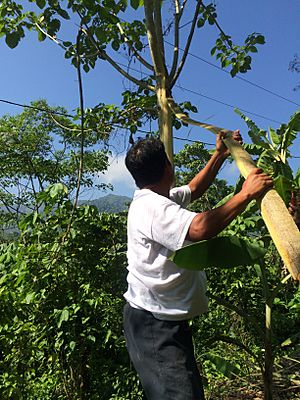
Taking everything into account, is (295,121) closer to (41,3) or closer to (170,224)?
(170,224)

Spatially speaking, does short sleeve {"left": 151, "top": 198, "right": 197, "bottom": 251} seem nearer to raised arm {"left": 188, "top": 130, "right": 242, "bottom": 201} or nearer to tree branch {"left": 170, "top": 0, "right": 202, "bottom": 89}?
raised arm {"left": 188, "top": 130, "right": 242, "bottom": 201}

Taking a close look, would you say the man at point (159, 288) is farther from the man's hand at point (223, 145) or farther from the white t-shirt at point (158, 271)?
the man's hand at point (223, 145)

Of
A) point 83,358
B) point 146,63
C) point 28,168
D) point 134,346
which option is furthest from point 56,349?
point 28,168

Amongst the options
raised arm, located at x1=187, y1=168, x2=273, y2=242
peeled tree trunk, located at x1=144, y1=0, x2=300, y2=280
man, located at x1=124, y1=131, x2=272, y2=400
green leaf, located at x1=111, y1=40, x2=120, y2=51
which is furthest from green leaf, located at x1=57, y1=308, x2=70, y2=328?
green leaf, located at x1=111, y1=40, x2=120, y2=51

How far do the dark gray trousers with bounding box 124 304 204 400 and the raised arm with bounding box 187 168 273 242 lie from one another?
397 millimetres

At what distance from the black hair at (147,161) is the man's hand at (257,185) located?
485 mm

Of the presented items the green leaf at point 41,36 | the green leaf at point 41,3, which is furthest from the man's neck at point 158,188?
the green leaf at point 41,36

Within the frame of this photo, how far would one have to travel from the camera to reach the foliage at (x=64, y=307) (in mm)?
2277

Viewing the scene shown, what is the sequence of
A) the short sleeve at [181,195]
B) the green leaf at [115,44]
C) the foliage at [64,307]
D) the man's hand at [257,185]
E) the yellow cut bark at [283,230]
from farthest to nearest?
the green leaf at [115,44]
the foliage at [64,307]
the short sleeve at [181,195]
the man's hand at [257,185]
the yellow cut bark at [283,230]

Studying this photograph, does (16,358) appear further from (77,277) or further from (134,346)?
(134,346)

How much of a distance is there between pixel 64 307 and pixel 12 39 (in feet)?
5.02

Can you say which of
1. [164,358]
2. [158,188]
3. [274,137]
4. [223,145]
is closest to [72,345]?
[164,358]

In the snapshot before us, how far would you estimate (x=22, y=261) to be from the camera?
86.7 inches

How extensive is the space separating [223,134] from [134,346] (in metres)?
0.82
